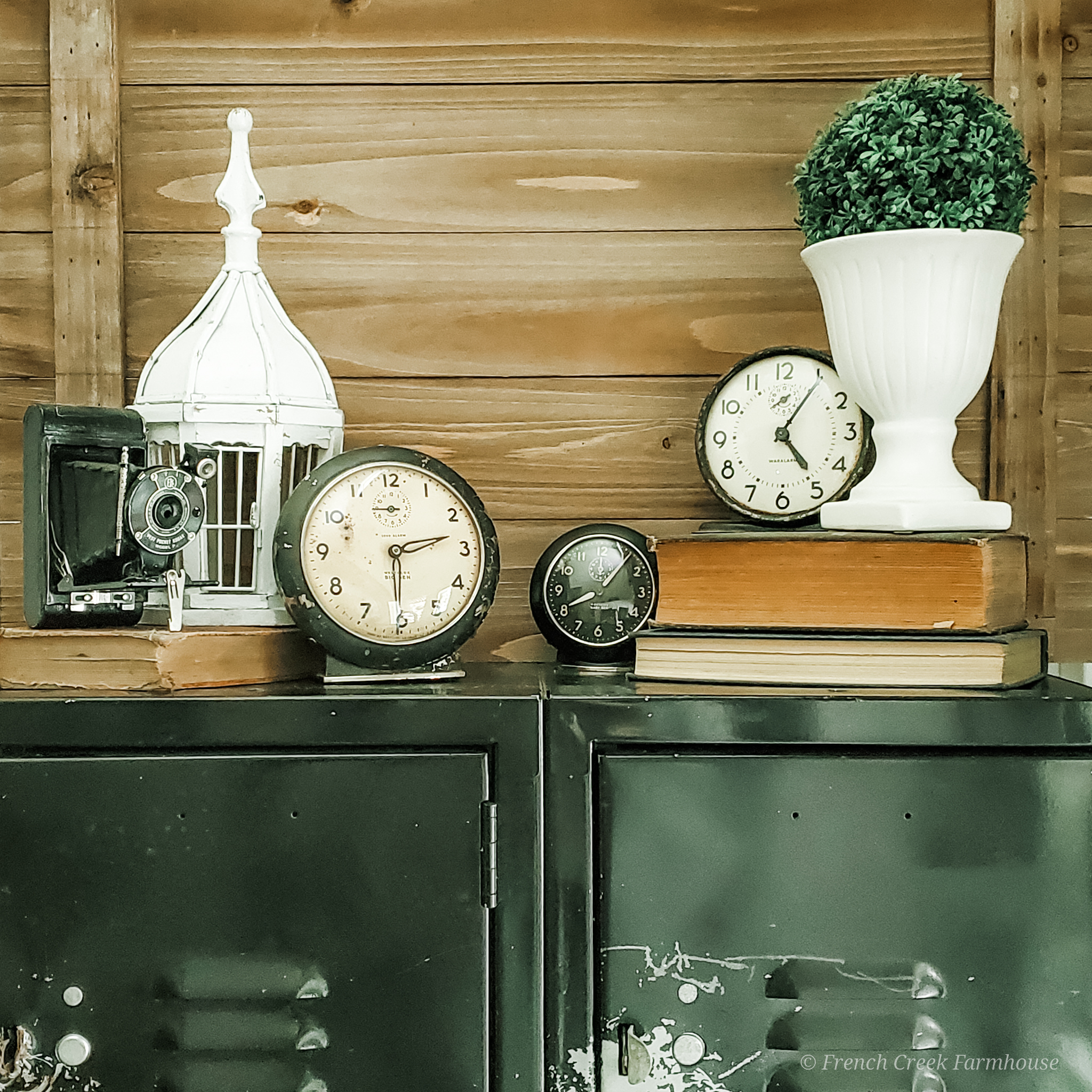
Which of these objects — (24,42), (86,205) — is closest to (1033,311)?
(86,205)

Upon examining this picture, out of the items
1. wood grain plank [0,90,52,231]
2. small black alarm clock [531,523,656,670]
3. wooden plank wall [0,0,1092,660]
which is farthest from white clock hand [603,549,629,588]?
wood grain plank [0,90,52,231]

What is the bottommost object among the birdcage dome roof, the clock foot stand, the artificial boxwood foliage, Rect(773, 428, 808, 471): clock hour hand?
the clock foot stand

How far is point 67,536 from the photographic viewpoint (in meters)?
1.00

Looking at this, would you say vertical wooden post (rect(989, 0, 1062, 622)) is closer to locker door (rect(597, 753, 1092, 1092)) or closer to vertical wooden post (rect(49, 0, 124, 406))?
locker door (rect(597, 753, 1092, 1092))

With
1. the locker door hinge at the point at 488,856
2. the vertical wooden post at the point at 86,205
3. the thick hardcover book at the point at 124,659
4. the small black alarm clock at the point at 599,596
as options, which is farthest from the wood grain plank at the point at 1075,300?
the vertical wooden post at the point at 86,205

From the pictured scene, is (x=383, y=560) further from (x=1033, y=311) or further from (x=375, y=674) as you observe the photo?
(x=1033, y=311)

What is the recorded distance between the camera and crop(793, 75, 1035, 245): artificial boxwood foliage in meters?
1.00

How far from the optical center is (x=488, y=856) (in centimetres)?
92

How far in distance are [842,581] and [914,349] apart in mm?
249

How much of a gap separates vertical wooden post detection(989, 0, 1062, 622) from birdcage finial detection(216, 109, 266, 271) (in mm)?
908

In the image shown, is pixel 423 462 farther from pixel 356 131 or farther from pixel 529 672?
pixel 356 131

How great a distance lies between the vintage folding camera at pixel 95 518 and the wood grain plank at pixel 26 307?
1.34 feet

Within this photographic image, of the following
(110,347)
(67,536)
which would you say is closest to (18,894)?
(67,536)

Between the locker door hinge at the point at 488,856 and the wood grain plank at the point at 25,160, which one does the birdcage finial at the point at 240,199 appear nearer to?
the wood grain plank at the point at 25,160
